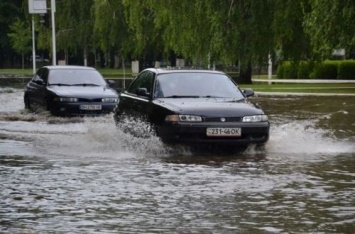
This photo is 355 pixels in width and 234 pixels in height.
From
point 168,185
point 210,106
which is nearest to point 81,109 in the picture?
point 210,106

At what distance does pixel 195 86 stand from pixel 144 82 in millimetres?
1266

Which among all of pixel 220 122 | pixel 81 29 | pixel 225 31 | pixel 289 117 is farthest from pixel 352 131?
pixel 81 29

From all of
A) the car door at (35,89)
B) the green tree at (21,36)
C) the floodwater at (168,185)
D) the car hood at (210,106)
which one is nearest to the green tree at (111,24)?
the car door at (35,89)

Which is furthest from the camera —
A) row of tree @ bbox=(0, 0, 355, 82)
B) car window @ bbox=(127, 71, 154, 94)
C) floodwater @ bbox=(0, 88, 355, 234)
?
row of tree @ bbox=(0, 0, 355, 82)

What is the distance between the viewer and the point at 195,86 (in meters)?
16.0

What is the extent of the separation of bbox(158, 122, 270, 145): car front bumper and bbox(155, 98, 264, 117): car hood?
0.21 metres

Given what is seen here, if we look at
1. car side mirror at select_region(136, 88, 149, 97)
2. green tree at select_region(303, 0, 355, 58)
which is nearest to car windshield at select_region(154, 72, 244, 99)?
car side mirror at select_region(136, 88, 149, 97)

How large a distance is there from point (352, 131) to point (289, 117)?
14.6ft

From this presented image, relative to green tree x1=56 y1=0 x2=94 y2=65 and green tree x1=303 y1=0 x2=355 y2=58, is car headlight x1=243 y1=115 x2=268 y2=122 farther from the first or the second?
green tree x1=56 y1=0 x2=94 y2=65

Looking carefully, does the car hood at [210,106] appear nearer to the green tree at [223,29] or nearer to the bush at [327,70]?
the green tree at [223,29]

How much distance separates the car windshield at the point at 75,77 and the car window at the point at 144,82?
7.27m

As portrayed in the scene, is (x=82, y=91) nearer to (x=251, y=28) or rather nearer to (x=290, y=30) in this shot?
(x=251, y=28)

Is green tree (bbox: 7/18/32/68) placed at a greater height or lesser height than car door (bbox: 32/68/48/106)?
greater

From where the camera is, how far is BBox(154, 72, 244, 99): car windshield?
15.8 m
